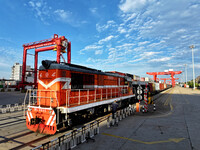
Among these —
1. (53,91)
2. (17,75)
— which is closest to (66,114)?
(53,91)

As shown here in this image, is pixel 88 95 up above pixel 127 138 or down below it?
above

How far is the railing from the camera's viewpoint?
778 cm

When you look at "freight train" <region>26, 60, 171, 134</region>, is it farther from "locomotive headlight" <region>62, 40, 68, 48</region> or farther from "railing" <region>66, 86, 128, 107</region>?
"locomotive headlight" <region>62, 40, 68, 48</region>

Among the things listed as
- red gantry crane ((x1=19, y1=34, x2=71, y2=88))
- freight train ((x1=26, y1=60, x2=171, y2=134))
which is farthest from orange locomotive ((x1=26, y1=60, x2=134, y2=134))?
red gantry crane ((x1=19, y1=34, x2=71, y2=88))

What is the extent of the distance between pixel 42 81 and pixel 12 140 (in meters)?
3.26

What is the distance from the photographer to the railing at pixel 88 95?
25.5 feet

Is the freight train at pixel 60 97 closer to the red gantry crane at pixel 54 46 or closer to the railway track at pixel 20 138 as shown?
the railway track at pixel 20 138

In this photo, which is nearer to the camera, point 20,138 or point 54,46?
point 20,138

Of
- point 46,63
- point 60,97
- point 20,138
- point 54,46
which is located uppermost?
point 54,46

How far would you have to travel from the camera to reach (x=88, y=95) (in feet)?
27.4

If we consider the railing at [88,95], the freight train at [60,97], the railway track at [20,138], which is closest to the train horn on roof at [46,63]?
the freight train at [60,97]

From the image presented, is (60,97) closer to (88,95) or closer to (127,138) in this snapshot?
(88,95)

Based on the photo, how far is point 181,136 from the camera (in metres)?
6.65

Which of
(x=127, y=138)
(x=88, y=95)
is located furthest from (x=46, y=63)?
(x=127, y=138)
